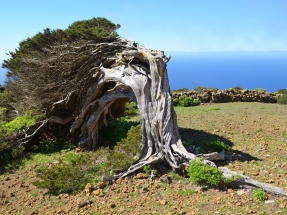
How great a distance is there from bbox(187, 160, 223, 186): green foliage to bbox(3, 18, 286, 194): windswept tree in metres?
0.92

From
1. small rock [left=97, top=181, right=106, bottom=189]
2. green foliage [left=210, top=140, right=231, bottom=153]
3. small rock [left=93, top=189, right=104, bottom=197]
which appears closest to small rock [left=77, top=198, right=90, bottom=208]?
small rock [left=93, top=189, right=104, bottom=197]

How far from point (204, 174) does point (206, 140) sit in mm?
4664

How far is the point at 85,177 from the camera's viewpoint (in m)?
9.45

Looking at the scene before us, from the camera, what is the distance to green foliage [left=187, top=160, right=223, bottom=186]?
830 cm

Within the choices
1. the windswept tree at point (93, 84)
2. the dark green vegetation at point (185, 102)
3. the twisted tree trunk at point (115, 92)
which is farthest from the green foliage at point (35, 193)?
the dark green vegetation at point (185, 102)

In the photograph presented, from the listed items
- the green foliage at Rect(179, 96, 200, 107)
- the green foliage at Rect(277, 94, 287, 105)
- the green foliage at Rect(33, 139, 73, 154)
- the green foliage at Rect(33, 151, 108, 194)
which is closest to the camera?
the green foliage at Rect(33, 151, 108, 194)

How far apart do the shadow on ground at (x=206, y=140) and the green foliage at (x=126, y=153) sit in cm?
282

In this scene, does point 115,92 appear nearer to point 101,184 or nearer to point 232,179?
point 101,184

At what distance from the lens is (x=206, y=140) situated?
1295cm

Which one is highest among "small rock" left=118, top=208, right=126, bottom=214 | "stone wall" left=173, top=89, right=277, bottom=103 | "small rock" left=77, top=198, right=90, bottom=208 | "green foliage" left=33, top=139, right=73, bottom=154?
"stone wall" left=173, top=89, right=277, bottom=103

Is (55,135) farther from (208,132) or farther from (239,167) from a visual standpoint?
(239,167)

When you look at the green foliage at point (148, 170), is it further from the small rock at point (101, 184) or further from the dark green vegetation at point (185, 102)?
the dark green vegetation at point (185, 102)

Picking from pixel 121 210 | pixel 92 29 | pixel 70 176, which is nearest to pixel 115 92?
pixel 92 29

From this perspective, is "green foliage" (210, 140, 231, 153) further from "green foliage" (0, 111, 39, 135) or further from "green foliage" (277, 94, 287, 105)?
"green foliage" (277, 94, 287, 105)
